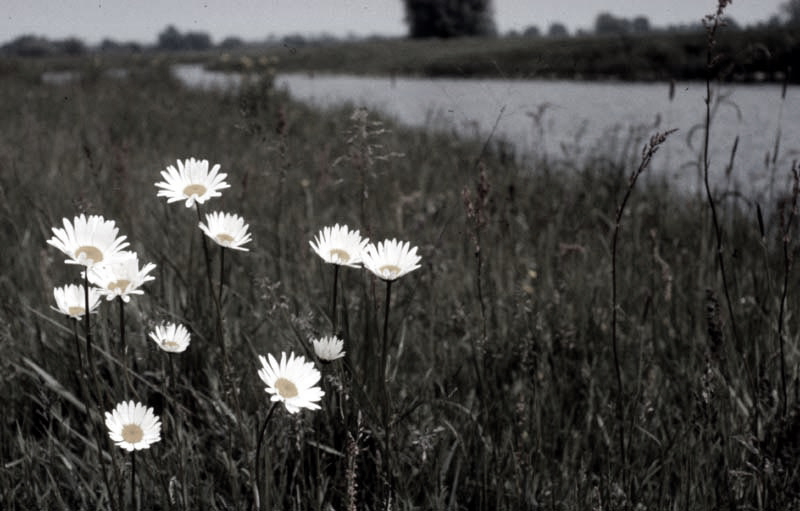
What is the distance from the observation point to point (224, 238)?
1.05 m

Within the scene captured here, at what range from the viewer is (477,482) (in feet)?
4.72

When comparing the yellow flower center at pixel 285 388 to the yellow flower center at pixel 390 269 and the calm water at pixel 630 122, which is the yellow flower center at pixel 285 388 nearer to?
the yellow flower center at pixel 390 269

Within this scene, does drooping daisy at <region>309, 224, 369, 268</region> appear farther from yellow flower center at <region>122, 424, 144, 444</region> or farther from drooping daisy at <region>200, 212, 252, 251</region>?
yellow flower center at <region>122, 424, 144, 444</region>

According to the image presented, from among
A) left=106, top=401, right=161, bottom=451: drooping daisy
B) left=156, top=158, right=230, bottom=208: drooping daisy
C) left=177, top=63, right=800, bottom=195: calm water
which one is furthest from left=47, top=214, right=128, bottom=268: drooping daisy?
left=177, top=63, right=800, bottom=195: calm water

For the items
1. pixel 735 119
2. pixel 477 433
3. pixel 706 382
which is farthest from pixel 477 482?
pixel 735 119

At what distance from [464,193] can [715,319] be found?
571mm

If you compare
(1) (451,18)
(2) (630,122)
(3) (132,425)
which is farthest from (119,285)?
Result: (1) (451,18)

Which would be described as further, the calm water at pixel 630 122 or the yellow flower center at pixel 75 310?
the calm water at pixel 630 122

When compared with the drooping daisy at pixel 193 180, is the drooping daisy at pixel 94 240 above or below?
below

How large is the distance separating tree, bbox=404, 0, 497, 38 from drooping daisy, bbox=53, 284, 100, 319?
64.0 metres

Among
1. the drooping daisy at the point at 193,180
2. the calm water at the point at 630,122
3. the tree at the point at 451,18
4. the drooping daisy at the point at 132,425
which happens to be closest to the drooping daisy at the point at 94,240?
the drooping daisy at the point at 193,180

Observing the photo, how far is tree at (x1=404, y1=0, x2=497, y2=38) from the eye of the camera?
205 feet

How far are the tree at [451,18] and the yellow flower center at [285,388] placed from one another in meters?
64.2

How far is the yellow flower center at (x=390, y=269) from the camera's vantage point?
1.02 meters
